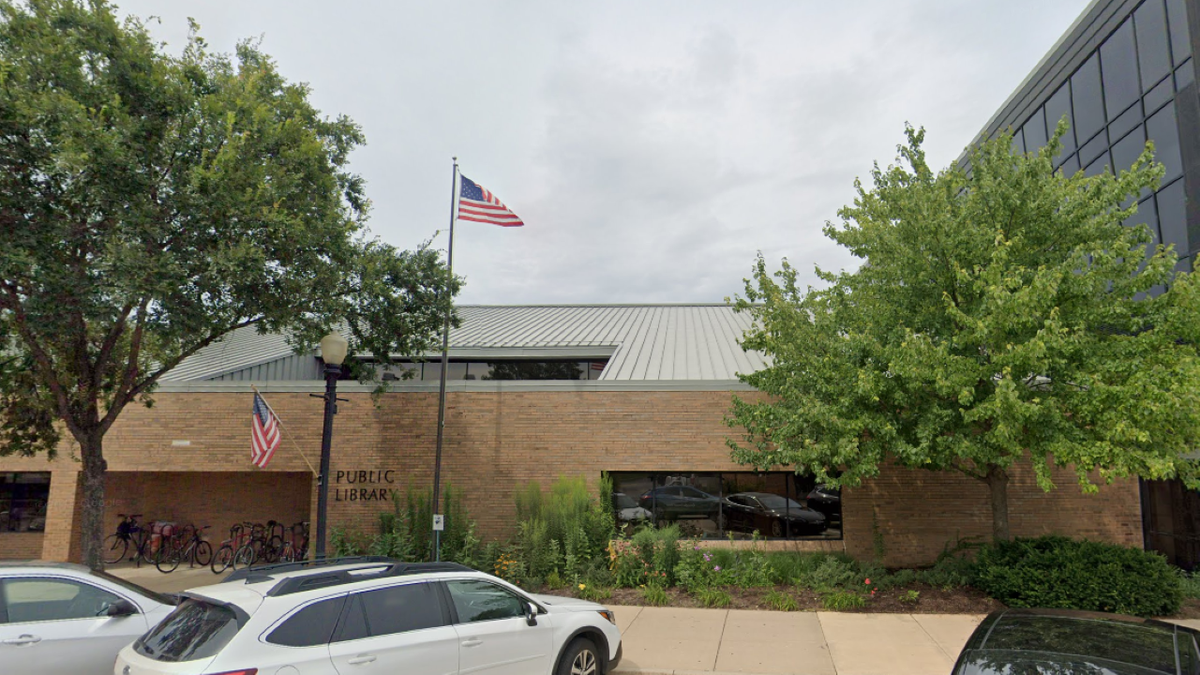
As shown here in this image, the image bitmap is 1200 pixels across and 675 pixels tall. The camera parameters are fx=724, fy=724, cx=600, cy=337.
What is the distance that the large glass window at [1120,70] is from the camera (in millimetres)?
20141

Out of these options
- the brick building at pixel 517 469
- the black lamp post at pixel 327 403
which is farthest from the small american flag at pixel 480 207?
the black lamp post at pixel 327 403

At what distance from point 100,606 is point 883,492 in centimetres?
1289

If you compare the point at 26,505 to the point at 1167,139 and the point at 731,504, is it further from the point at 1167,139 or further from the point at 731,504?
the point at 1167,139

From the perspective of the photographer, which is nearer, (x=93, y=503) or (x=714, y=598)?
(x=93, y=503)

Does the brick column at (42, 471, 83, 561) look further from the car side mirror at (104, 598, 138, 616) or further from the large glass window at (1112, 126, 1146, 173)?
the large glass window at (1112, 126, 1146, 173)

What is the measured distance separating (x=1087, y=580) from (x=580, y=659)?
803cm

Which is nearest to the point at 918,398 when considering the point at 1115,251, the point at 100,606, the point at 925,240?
the point at 925,240

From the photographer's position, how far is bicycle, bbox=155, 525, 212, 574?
53.3ft

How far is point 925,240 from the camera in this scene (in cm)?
1121

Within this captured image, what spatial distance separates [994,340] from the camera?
10258mm

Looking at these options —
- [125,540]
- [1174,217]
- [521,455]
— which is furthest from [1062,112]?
[125,540]

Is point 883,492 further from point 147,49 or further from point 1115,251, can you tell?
point 147,49

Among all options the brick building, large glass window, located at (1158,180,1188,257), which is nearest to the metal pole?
the brick building

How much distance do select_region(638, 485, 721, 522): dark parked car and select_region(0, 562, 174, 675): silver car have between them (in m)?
9.58
